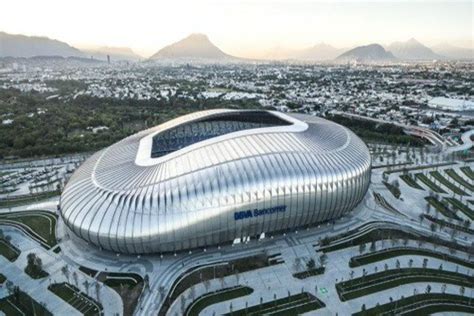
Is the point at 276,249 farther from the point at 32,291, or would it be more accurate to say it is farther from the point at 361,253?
the point at 32,291

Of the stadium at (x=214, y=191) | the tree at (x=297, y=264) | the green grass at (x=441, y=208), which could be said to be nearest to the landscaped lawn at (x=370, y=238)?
the stadium at (x=214, y=191)

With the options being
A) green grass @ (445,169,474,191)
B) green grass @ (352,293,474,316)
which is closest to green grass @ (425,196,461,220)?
green grass @ (445,169,474,191)

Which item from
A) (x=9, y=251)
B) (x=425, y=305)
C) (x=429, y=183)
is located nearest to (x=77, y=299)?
(x=9, y=251)

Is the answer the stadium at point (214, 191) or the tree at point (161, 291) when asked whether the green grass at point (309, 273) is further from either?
the tree at point (161, 291)

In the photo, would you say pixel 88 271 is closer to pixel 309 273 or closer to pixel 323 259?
pixel 309 273

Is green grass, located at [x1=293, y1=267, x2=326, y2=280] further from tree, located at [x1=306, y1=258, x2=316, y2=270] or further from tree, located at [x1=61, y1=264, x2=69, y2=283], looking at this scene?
tree, located at [x1=61, y1=264, x2=69, y2=283]
